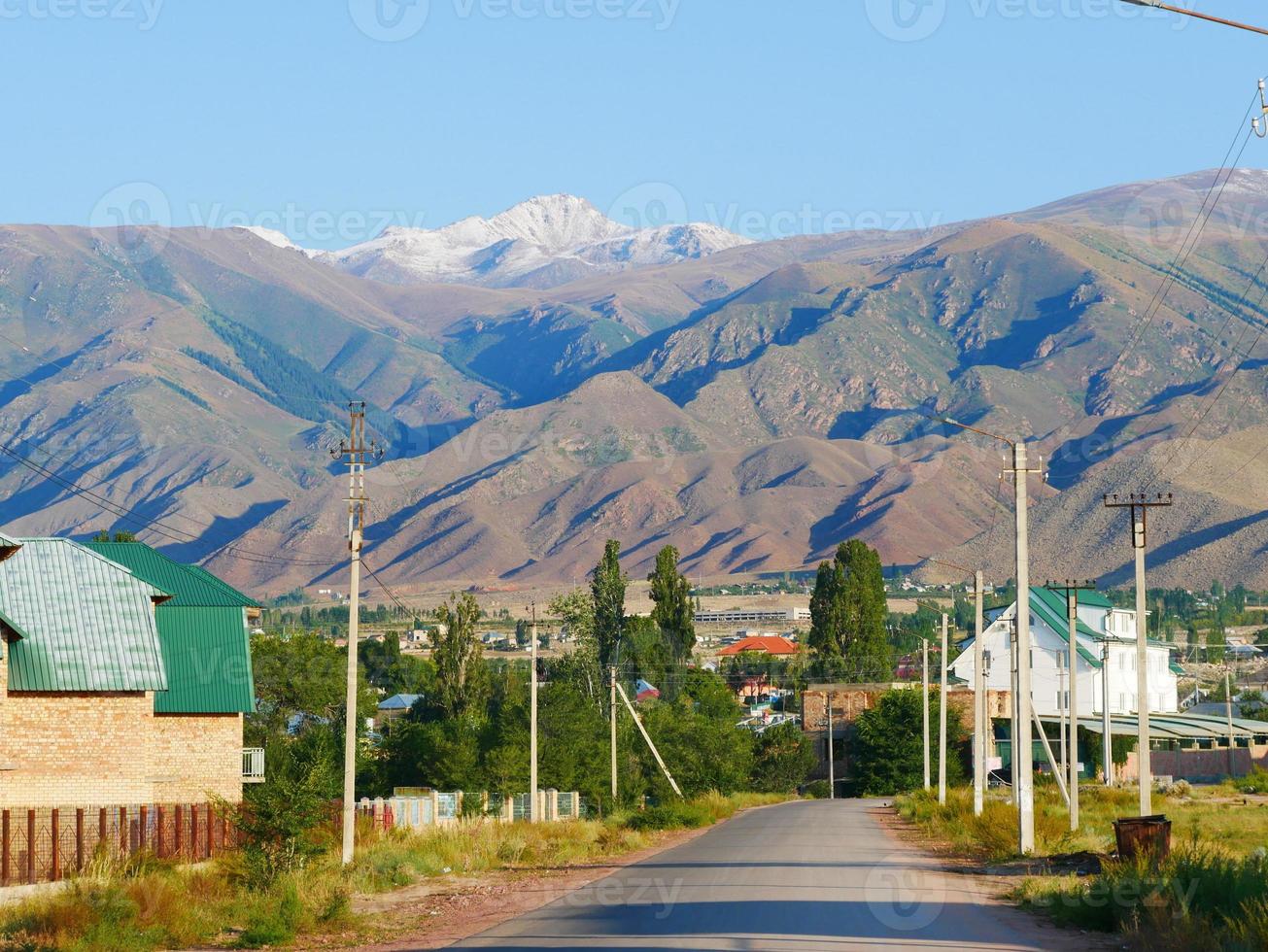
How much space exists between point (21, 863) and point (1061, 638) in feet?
245

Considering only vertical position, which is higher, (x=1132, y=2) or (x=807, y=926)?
(x=1132, y=2)

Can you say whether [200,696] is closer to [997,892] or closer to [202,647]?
[202,647]

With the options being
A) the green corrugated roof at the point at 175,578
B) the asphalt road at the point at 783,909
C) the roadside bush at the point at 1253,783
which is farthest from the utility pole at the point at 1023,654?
the roadside bush at the point at 1253,783

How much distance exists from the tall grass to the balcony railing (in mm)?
9678

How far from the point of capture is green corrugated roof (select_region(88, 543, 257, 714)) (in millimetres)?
49031

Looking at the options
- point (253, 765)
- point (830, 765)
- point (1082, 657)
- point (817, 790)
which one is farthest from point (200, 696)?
point (1082, 657)

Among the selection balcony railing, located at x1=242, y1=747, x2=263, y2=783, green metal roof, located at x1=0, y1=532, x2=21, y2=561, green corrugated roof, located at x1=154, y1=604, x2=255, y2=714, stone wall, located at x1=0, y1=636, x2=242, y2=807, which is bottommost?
balcony railing, located at x1=242, y1=747, x2=263, y2=783

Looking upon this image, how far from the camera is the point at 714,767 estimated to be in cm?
8119

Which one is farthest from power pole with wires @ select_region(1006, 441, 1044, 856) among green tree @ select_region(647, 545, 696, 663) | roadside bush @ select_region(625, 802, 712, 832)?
green tree @ select_region(647, 545, 696, 663)

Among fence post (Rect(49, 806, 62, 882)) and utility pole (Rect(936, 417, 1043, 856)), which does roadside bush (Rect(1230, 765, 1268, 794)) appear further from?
fence post (Rect(49, 806, 62, 882))

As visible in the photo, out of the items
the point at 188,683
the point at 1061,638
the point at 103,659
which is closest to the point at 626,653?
the point at 1061,638

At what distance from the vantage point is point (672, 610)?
11531 centimetres

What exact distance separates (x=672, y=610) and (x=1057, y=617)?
87.5 feet

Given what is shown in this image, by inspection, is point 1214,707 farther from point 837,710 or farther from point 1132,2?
point 1132,2
